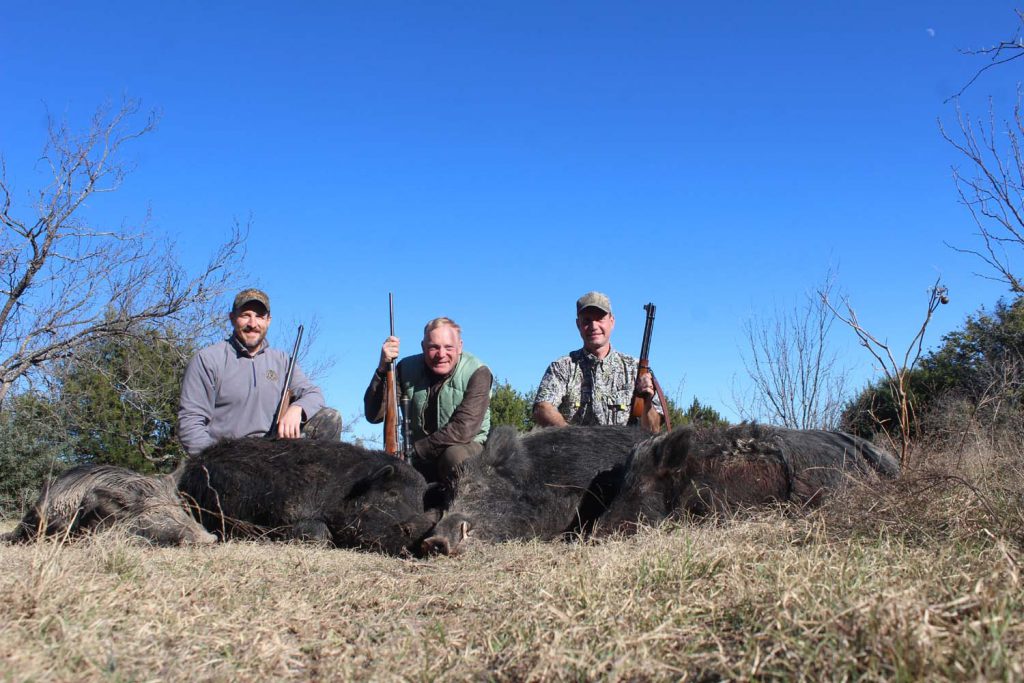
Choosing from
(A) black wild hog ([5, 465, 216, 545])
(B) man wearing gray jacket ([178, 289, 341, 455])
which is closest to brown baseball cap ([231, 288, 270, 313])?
(B) man wearing gray jacket ([178, 289, 341, 455])

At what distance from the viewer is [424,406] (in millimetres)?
7086

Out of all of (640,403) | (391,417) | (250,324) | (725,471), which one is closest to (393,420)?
(391,417)

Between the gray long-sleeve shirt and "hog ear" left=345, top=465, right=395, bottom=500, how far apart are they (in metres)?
1.30

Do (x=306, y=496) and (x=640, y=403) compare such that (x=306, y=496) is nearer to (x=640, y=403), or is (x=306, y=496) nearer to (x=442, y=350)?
(x=442, y=350)

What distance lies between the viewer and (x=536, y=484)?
5.88 m

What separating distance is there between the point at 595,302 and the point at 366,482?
2.96 meters

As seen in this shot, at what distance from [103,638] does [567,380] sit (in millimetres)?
5497

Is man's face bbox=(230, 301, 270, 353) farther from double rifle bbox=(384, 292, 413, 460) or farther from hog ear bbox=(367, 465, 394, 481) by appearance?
hog ear bbox=(367, 465, 394, 481)

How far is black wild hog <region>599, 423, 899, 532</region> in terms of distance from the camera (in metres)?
5.25

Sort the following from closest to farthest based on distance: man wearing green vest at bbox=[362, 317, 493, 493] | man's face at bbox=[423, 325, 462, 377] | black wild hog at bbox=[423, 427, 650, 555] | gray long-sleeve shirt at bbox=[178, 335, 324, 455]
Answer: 1. black wild hog at bbox=[423, 427, 650, 555]
2. gray long-sleeve shirt at bbox=[178, 335, 324, 455]
3. man wearing green vest at bbox=[362, 317, 493, 493]
4. man's face at bbox=[423, 325, 462, 377]

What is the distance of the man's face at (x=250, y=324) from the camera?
6770mm

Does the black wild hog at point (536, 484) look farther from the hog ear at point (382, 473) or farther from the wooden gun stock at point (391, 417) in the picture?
the wooden gun stock at point (391, 417)

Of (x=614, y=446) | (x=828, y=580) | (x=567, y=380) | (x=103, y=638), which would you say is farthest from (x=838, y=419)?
(x=103, y=638)

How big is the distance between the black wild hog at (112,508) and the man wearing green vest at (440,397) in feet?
6.53
